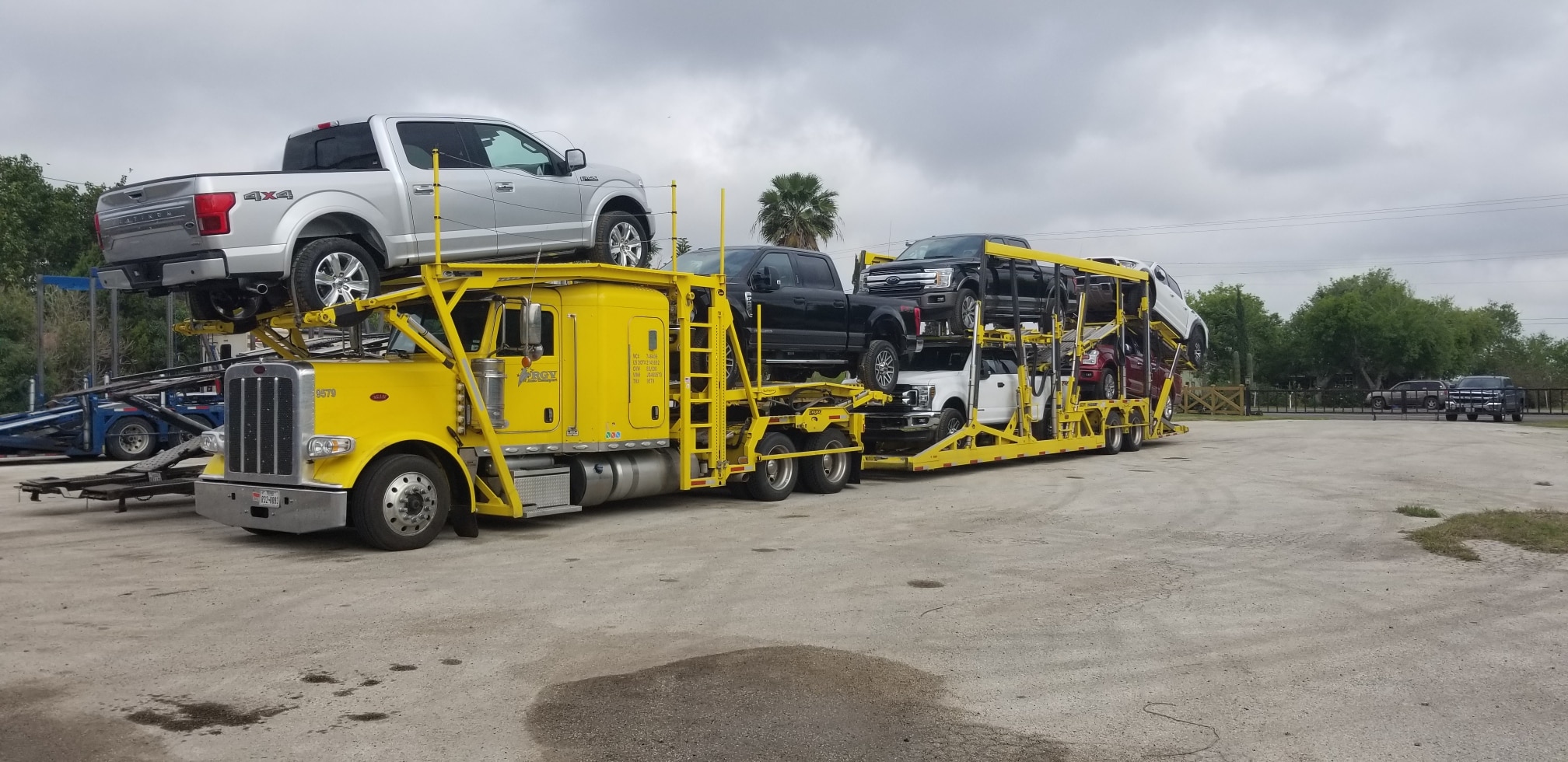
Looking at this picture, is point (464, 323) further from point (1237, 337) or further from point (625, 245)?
point (1237, 337)

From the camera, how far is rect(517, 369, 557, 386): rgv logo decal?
10406mm

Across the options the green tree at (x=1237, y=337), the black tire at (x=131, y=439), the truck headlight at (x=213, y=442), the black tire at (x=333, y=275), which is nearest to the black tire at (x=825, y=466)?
the black tire at (x=333, y=275)

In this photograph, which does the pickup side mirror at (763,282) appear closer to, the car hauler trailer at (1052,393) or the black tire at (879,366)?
the black tire at (879,366)

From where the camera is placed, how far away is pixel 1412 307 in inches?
2726

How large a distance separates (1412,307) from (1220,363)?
41.4ft

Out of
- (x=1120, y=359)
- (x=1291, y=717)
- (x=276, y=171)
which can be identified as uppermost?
(x=276, y=171)

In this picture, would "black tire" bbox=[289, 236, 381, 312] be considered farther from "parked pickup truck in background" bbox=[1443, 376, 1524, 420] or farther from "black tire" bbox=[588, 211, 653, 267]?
"parked pickup truck in background" bbox=[1443, 376, 1524, 420]

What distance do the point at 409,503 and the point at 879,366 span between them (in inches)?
268

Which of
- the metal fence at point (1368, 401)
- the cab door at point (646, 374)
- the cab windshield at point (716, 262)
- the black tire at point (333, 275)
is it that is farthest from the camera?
the metal fence at point (1368, 401)

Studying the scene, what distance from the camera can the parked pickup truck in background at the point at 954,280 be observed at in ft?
51.5

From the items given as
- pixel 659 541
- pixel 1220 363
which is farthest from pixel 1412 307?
pixel 659 541

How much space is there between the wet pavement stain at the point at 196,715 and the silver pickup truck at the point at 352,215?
4238 mm

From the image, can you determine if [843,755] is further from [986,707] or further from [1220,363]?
[1220,363]

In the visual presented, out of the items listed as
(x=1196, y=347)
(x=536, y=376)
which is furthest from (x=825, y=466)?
(x=1196, y=347)
